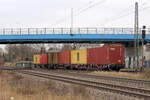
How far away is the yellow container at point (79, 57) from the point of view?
118ft

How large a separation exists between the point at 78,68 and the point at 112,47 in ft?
33.3

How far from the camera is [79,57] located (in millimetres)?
37781

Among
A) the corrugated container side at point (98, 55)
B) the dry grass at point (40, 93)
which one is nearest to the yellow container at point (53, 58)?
the corrugated container side at point (98, 55)

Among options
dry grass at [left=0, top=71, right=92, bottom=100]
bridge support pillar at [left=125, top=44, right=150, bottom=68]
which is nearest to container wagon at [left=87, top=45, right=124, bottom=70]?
bridge support pillar at [left=125, top=44, right=150, bottom=68]

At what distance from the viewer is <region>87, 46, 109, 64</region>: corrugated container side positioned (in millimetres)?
30922

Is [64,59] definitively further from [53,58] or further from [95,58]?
[95,58]

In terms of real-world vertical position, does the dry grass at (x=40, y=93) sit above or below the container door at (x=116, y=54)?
below

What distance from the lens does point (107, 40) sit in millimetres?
47562

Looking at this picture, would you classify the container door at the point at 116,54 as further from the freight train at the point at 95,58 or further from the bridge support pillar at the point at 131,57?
the bridge support pillar at the point at 131,57

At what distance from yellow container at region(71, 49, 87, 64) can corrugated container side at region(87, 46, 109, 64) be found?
1.20 meters

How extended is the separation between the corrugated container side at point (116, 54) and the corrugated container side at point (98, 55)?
50 cm

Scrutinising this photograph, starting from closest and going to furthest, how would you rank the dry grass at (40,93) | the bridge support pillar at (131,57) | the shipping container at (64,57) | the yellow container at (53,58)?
the dry grass at (40,93)
the bridge support pillar at (131,57)
the shipping container at (64,57)
the yellow container at (53,58)

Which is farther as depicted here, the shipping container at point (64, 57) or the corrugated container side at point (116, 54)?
the shipping container at point (64, 57)

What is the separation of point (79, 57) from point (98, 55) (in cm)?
584
